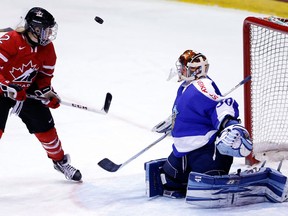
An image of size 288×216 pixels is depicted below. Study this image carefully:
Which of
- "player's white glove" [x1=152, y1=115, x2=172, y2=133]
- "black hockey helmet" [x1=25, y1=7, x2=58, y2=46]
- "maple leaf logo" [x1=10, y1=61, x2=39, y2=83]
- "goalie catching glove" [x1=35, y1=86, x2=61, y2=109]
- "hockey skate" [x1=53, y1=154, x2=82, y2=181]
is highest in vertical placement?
"black hockey helmet" [x1=25, y1=7, x2=58, y2=46]

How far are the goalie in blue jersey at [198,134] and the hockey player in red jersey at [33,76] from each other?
1.54ft

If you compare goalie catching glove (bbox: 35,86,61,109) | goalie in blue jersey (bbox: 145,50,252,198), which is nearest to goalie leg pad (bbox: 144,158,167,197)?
goalie in blue jersey (bbox: 145,50,252,198)

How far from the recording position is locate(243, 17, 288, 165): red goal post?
11.7ft

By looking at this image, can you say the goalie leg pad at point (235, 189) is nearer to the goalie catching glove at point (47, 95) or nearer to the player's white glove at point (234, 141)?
the player's white glove at point (234, 141)

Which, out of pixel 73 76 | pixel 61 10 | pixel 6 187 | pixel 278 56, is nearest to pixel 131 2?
pixel 61 10

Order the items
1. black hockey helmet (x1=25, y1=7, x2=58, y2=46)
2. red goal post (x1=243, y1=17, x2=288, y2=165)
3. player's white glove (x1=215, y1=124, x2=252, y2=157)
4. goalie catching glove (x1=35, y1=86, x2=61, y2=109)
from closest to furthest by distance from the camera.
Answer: player's white glove (x1=215, y1=124, x2=252, y2=157)
black hockey helmet (x1=25, y1=7, x2=58, y2=46)
goalie catching glove (x1=35, y1=86, x2=61, y2=109)
red goal post (x1=243, y1=17, x2=288, y2=165)

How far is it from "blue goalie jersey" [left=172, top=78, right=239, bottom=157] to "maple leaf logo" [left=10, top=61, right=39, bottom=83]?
661mm

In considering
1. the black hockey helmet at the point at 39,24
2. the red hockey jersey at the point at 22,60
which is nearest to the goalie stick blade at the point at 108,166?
the red hockey jersey at the point at 22,60

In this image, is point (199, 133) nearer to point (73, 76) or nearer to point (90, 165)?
point (90, 165)

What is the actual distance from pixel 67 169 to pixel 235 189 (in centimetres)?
87

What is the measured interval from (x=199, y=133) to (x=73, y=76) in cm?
231

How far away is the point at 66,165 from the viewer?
11.4ft

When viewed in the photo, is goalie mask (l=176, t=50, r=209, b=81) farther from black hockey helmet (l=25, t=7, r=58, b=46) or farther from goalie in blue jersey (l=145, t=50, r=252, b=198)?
black hockey helmet (l=25, t=7, r=58, b=46)

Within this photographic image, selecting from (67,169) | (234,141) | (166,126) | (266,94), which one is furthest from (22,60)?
(266,94)
